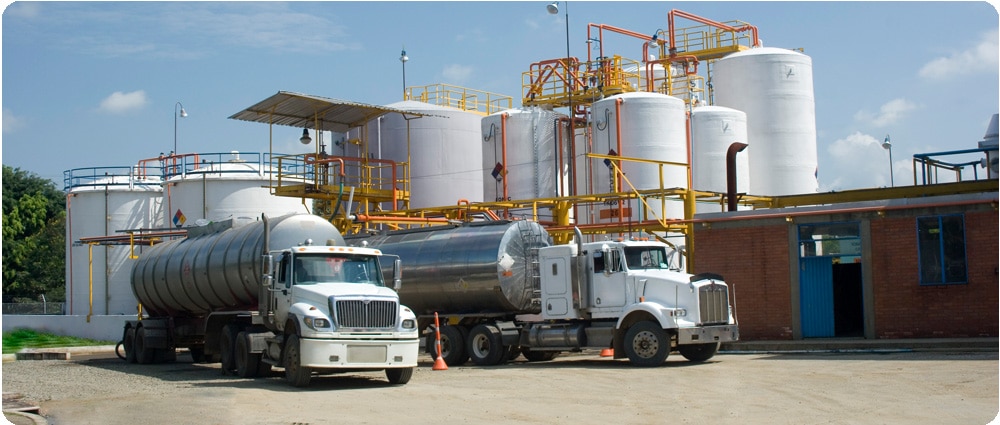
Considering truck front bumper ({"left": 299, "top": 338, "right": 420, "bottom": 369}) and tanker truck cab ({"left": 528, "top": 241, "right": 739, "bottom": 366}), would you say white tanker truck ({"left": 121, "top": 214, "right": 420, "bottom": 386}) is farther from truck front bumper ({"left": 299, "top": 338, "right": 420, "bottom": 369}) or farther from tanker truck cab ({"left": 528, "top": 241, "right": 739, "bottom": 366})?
tanker truck cab ({"left": 528, "top": 241, "right": 739, "bottom": 366})

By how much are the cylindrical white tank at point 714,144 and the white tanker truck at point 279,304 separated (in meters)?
20.5

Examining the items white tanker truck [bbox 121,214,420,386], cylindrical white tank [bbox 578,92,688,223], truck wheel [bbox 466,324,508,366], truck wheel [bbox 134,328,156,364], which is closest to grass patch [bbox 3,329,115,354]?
truck wheel [bbox 134,328,156,364]

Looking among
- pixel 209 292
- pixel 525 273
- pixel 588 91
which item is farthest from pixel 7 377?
pixel 588 91

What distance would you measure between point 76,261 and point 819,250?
115 ft

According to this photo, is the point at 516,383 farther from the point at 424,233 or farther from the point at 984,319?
the point at 984,319

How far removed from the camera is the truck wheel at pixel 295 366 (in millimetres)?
18516

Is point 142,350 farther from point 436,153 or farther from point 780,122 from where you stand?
point 780,122

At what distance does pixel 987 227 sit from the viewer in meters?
24.3

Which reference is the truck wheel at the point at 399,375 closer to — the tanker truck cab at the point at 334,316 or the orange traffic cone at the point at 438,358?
the tanker truck cab at the point at 334,316

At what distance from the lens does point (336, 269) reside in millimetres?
19859

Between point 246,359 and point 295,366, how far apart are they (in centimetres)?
285

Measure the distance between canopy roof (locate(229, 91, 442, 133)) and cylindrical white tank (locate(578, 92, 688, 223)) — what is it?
6.93 meters

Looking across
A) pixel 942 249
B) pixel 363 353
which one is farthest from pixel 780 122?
pixel 363 353

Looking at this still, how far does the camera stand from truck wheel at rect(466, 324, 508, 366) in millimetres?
24062
